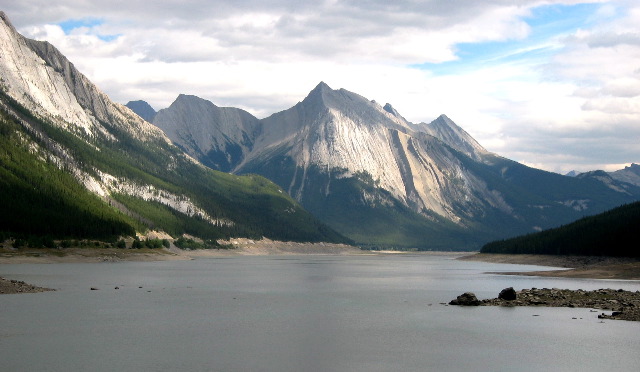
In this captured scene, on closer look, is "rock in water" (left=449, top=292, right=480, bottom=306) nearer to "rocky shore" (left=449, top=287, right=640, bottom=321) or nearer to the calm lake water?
"rocky shore" (left=449, top=287, right=640, bottom=321)

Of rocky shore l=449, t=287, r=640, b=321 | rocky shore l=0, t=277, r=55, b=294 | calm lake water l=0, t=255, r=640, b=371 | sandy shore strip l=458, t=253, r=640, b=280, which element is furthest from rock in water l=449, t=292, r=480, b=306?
sandy shore strip l=458, t=253, r=640, b=280

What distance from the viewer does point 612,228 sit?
7638 inches

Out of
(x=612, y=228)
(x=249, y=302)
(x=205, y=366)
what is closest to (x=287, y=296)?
(x=249, y=302)

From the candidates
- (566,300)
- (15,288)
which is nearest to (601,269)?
(566,300)

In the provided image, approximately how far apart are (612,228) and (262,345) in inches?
6194

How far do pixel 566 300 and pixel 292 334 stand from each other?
41966 mm

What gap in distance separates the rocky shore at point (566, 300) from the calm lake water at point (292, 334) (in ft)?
13.2

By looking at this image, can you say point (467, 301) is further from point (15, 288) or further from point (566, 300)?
point (15, 288)

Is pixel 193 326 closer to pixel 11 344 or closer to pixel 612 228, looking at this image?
pixel 11 344

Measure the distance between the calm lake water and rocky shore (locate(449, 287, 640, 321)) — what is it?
4.02 meters

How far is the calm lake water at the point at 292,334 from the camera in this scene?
171 ft

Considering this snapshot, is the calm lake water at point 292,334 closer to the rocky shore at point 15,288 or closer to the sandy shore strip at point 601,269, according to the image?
the rocky shore at point 15,288

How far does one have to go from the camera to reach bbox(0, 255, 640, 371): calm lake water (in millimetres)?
51969

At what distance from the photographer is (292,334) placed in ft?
216
